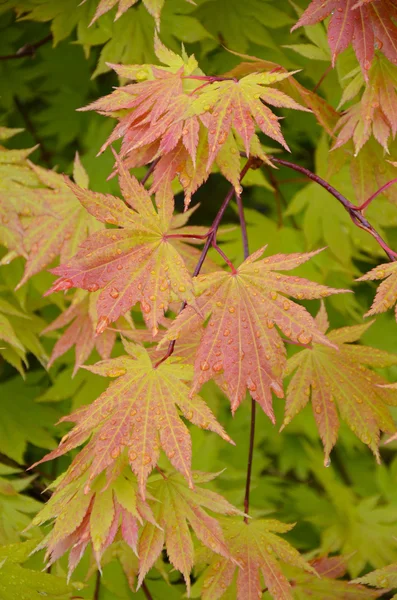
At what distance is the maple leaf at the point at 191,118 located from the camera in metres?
0.99

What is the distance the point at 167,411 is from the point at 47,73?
1.51m

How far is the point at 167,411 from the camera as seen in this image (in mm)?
913

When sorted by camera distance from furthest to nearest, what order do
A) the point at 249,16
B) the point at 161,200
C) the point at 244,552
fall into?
the point at 249,16, the point at 244,552, the point at 161,200

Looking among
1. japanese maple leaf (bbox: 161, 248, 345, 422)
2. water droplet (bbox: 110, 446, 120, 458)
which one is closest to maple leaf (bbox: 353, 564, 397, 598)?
japanese maple leaf (bbox: 161, 248, 345, 422)

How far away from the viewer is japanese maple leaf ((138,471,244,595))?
98 centimetres

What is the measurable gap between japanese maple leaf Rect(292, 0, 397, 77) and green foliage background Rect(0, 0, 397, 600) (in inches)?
10.3

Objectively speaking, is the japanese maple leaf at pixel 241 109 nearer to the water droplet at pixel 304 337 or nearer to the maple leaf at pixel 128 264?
the maple leaf at pixel 128 264

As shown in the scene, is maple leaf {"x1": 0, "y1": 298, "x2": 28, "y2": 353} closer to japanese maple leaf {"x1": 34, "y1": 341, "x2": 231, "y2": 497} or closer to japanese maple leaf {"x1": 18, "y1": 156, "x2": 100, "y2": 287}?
japanese maple leaf {"x1": 18, "y1": 156, "x2": 100, "y2": 287}

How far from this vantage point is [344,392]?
3.90 ft

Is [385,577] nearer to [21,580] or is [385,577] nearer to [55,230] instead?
[21,580]

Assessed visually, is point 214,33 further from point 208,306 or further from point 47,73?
point 208,306

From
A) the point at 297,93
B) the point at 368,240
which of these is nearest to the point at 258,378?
the point at 297,93

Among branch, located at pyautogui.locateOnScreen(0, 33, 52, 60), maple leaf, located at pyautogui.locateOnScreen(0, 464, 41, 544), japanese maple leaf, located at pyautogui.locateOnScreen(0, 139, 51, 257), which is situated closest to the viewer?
japanese maple leaf, located at pyautogui.locateOnScreen(0, 139, 51, 257)

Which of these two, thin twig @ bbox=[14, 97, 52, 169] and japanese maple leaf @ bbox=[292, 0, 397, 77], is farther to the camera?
thin twig @ bbox=[14, 97, 52, 169]
